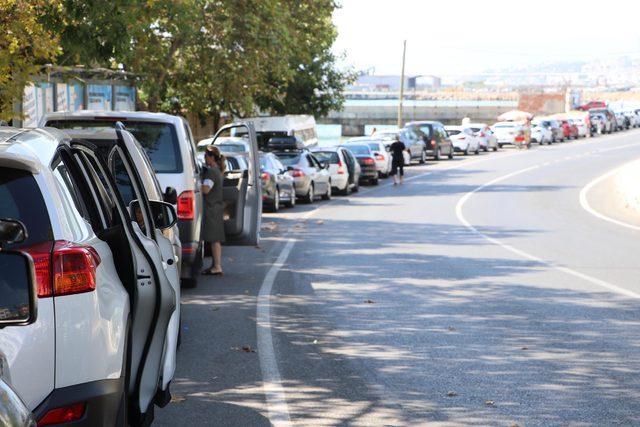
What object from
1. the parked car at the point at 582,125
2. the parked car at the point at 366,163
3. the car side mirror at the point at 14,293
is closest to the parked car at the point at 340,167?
the parked car at the point at 366,163

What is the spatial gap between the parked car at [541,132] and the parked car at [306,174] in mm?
44049

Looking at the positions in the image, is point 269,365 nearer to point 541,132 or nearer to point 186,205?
point 186,205

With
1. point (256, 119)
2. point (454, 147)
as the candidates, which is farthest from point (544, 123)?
point (256, 119)

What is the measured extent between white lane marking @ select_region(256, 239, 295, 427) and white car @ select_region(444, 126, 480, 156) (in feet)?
167

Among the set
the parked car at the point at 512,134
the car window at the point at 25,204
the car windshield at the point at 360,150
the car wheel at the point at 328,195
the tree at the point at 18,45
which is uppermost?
the tree at the point at 18,45

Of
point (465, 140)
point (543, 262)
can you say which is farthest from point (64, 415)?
point (465, 140)

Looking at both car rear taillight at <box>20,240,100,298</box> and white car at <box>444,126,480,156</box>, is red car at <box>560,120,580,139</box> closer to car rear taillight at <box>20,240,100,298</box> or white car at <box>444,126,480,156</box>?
white car at <box>444,126,480,156</box>

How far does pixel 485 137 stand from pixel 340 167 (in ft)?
111

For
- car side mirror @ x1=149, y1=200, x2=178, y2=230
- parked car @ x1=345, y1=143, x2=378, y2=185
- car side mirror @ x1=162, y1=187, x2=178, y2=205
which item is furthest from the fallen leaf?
parked car @ x1=345, y1=143, x2=378, y2=185

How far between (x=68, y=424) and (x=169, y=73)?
112ft

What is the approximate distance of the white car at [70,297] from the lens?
485cm

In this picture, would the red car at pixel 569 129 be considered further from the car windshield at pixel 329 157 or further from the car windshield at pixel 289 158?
the car windshield at pixel 289 158

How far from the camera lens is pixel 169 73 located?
38469 millimetres

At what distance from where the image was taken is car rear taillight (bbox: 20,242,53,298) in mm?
4812
